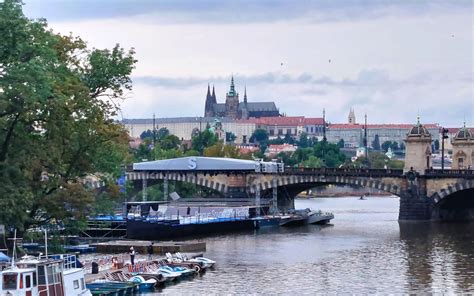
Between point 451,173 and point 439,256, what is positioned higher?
point 451,173

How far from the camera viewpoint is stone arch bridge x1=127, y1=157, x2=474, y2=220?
122 meters

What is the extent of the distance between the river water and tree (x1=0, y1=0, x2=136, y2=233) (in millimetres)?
7622

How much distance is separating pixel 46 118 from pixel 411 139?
72.2 meters

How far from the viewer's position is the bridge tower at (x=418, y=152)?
4887 inches

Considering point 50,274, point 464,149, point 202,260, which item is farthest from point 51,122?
point 464,149

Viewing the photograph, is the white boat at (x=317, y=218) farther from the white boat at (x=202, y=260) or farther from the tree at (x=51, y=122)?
the tree at (x=51, y=122)

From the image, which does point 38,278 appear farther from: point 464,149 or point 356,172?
point 464,149

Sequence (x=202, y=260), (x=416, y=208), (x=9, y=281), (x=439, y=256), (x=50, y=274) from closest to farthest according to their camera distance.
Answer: (x=9, y=281) < (x=50, y=274) < (x=202, y=260) < (x=439, y=256) < (x=416, y=208)

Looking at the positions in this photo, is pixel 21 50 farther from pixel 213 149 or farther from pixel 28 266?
pixel 213 149

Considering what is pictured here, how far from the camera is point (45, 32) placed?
60125mm

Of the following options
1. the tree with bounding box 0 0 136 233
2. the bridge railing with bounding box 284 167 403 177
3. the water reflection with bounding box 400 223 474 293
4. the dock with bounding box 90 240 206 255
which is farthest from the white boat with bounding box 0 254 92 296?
the bridge railing with bounding box 284 167 403 177

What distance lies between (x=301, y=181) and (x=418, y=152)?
45.0ft

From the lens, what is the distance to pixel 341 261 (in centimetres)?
8044

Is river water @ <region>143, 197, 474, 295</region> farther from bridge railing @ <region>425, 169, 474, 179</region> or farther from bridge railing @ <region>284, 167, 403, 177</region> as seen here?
bridge railing @ <region>284, 167, 403, 177</region>
